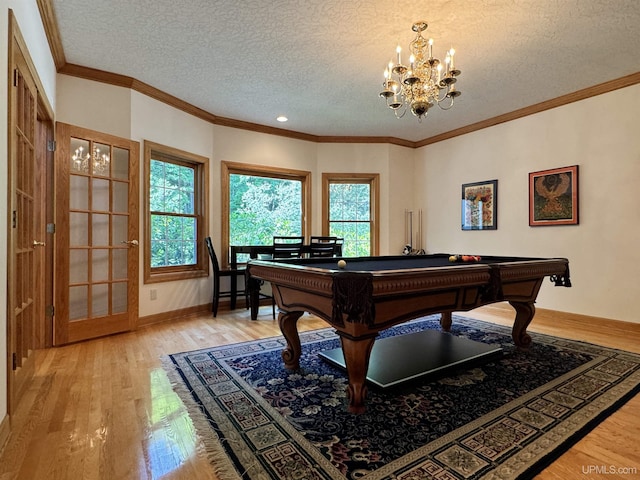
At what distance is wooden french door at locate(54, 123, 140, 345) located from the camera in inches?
122

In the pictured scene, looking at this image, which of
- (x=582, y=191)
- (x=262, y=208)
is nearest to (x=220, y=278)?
(x=262, y=208)

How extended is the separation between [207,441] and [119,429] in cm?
50

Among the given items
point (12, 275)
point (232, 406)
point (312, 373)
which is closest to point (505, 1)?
A: point (312, 373)

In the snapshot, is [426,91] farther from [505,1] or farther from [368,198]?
[368,198]

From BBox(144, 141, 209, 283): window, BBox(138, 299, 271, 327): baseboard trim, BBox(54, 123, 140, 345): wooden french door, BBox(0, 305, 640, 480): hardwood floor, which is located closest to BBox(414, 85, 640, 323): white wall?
BBox(0, 305, 640, 480): hardwood floor

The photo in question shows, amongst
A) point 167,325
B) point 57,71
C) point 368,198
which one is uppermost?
point 57,71

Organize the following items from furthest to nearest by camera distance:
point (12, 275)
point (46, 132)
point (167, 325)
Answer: point (167, 325)
point (46, 132)
point (12, 275)

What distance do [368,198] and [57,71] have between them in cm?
433

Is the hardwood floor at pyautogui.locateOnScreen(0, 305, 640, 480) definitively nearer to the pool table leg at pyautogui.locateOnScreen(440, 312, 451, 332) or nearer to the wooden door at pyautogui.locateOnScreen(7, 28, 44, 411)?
the wooden door at pyautogui.locateOnScreen(7, 28, 44, 411)

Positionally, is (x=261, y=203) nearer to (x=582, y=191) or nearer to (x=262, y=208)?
(x=262, y=208)

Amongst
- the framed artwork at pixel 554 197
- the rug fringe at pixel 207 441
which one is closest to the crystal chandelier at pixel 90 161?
the rug fringe at pixel 207 441

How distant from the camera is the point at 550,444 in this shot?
1.56m

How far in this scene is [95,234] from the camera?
3.36 metres

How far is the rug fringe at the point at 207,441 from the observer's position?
1.39 metres
